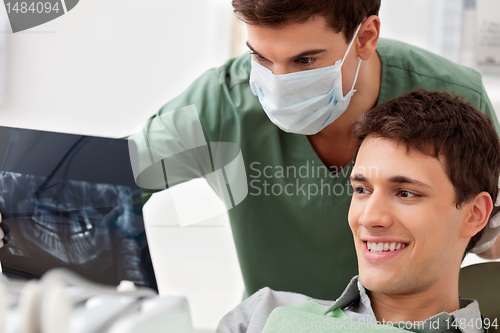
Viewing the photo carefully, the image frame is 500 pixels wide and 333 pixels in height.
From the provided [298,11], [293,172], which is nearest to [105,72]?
[293,172]

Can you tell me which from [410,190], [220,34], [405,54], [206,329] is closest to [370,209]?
[410,190]

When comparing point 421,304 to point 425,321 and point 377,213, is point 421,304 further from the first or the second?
point 377,213

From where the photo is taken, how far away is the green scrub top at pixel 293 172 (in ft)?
4.58

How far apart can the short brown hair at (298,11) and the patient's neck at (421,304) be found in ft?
2.16

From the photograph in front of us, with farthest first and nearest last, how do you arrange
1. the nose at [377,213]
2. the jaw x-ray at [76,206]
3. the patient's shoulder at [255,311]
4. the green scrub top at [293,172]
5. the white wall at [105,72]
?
the white wall at [105,72], the green scrub top at [293,172], the patient's shoulder at [255,311], the nose at [377,213], the jaw x-ray at [76,206]

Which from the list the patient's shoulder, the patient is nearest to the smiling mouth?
the patient

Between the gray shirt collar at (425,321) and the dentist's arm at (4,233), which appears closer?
the dentist's arm at (4,233)

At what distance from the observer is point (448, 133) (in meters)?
1.13

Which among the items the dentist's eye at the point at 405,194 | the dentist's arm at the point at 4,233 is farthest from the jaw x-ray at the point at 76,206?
the dentist's eye at the point at 405,194

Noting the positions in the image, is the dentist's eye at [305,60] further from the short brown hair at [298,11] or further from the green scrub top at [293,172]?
the green scrub top at [293,172]

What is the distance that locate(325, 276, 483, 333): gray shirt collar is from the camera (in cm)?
108

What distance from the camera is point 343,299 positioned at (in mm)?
1195

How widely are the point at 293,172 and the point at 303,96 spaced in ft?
0.82

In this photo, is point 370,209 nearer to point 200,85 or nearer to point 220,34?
point 200,85
